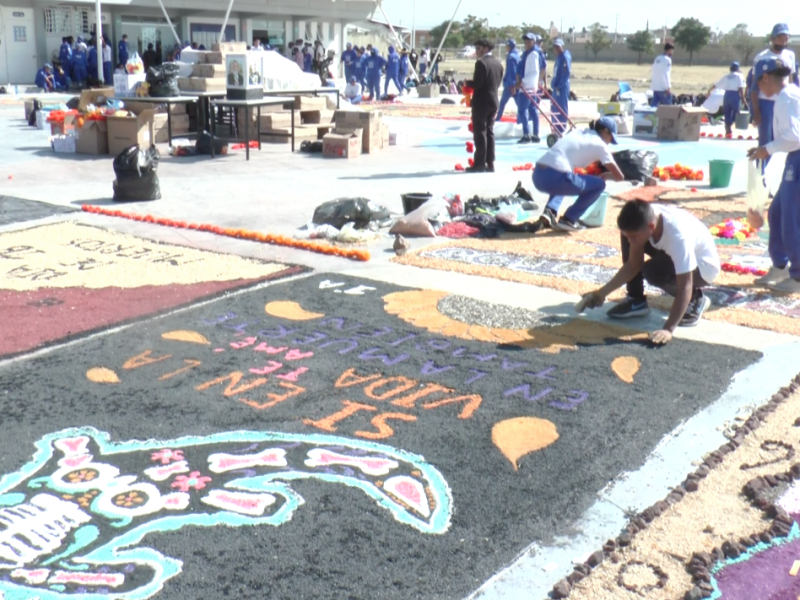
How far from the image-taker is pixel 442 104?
29984mm

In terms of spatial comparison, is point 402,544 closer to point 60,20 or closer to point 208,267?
point 208,267

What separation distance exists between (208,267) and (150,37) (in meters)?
33.5

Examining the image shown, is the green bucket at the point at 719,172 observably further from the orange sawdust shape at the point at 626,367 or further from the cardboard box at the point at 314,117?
the cardboard box at the point at 314,117

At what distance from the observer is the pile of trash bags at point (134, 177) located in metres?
10.5

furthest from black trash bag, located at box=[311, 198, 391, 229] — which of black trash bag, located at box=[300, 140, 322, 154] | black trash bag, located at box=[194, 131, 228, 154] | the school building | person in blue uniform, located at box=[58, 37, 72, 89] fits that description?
the school building

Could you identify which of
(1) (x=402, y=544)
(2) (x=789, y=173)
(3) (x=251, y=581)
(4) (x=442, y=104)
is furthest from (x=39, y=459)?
(4) (x=442, y=104)

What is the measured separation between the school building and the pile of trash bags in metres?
26.2

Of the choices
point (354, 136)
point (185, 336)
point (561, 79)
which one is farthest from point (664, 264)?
point (561, 79)

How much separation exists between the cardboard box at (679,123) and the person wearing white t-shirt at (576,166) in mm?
10219

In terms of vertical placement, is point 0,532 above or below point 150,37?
below

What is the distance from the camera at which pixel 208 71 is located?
57.0 ft

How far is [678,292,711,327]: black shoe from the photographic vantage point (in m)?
6.45

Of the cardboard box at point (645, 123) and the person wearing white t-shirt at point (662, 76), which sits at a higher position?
the person wearing white t-shirt at point (662, 76)

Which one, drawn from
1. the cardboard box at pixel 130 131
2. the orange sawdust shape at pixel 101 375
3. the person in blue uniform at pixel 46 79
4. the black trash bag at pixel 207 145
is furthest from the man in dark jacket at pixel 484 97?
the person in blue uniform at pixel 46 79
